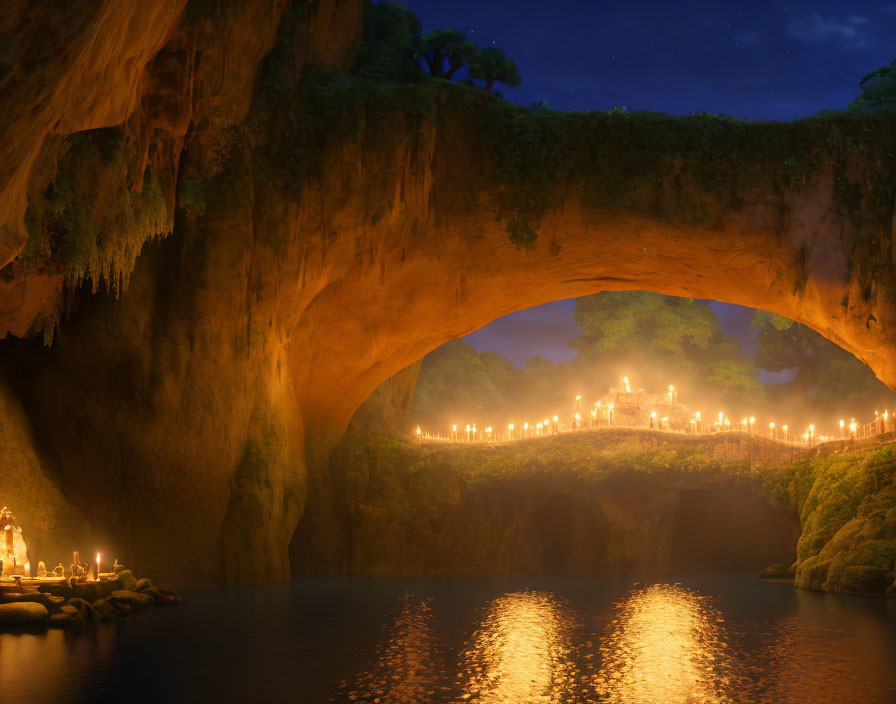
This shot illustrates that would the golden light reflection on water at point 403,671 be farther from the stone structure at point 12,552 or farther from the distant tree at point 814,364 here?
the distant tree at point 814,364

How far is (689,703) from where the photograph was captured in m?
8.84

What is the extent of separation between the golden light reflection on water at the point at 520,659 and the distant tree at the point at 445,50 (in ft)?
47.8

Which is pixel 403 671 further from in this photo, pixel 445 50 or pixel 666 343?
pixel 666 343

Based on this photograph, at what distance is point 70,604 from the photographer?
1410 cm

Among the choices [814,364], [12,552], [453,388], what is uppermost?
[814,364]

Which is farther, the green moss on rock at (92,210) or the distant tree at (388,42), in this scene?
the distant tree at (388,42)

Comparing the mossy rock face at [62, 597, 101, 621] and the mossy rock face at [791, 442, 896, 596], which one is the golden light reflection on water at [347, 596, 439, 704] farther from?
the mossy rock face at [791, 442, 896, 596]

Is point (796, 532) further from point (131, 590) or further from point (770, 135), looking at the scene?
point (131, 590)

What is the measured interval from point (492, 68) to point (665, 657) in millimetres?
16943

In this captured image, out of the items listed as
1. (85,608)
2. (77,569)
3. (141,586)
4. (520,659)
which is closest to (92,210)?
(77,569)

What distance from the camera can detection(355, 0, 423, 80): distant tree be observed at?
22.8 meters

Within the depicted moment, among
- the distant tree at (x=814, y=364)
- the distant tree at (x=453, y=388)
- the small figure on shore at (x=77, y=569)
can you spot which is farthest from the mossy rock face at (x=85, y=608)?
the distant tree at (x=814, y=364)

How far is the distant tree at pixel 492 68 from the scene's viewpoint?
76.0ft

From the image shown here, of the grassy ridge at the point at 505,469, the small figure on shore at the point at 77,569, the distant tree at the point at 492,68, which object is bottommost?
the small figure on shore at the point at 77,569
